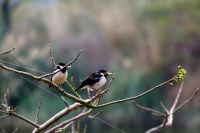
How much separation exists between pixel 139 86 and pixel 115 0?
366cm

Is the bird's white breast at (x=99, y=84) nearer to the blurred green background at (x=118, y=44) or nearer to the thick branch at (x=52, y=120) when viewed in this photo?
the thick branch at (x=52, y=120)

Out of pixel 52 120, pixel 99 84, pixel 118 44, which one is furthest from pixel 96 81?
pixel 118 44

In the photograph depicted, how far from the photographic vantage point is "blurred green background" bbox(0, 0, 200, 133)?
13719 millimetres

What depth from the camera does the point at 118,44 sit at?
16469 millimetres

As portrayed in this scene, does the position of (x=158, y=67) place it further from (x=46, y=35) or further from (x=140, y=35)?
(x=46, y=35)

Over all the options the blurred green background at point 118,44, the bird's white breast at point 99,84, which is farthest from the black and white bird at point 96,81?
the blurred green background at point 118,44

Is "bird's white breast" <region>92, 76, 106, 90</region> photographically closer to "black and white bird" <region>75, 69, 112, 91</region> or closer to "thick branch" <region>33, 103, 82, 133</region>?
"black and white bird" <region>75, 69, 112, 91</region>

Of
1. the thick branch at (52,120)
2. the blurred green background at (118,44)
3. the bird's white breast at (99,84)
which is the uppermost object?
the blurred green background at (118,44)

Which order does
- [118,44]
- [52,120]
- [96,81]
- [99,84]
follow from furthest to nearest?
[118,44], [96,81], [99,84], [52,120]

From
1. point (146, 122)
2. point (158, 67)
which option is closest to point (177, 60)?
point (158, 67)

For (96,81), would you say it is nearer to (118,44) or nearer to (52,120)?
(52,120)

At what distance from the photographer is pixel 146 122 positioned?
43.9ft

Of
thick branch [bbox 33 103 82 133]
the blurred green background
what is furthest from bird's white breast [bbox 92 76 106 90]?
the blurred green background

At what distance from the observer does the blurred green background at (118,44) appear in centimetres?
1372
